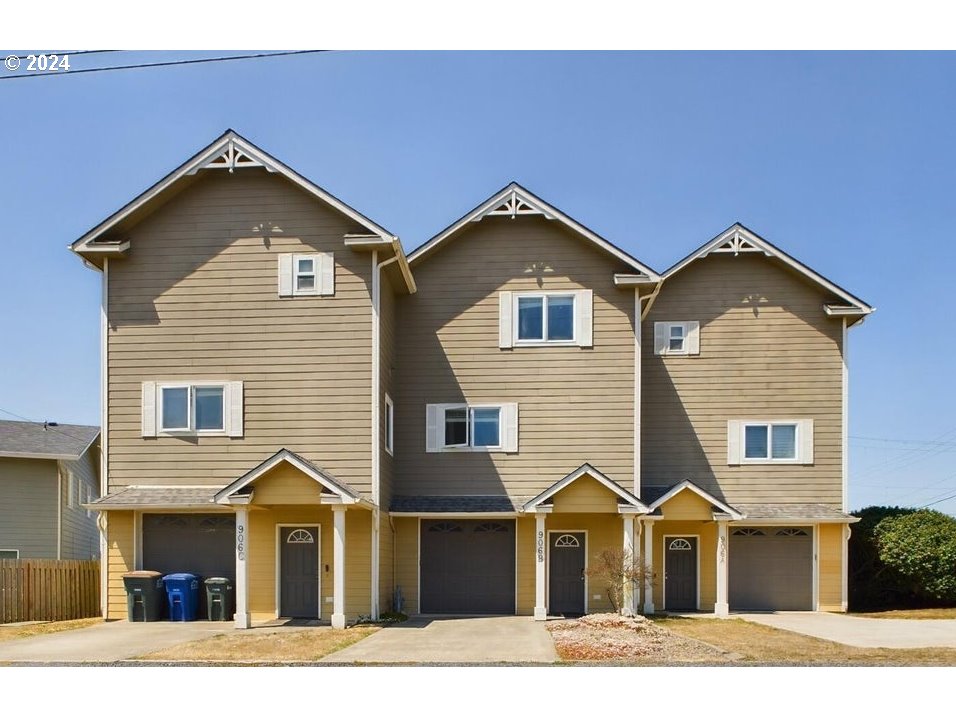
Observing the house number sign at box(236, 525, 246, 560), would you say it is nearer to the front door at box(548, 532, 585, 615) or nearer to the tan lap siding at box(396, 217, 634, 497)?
the tan lap siding at box(396, 217, 634, 497)

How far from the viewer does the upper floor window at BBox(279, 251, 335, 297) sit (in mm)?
18562

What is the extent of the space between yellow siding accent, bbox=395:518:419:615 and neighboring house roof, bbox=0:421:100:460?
10.8 meters

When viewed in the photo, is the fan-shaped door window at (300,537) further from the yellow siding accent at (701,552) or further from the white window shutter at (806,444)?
the white window shutter at (806,444)

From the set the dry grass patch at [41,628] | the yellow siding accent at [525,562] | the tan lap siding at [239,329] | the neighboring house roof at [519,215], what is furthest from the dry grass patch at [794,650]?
the dry grass patch at [41,628]

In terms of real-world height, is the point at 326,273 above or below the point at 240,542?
above

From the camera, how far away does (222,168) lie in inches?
733

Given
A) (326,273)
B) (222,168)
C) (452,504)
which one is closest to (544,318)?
(452,504)

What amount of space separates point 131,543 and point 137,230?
→ 6085 mm

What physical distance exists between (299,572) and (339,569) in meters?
1.92

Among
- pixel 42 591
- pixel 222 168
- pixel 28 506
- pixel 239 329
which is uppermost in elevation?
pixel 222 168

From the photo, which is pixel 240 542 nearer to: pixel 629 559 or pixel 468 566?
pixel 468 566

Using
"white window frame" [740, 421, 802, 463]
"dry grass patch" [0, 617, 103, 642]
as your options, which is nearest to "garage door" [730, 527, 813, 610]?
"white window frame" [740, 421, 802, 463]

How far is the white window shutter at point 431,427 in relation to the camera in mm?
20719

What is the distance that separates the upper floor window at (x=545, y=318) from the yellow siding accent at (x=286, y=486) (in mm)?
5601
